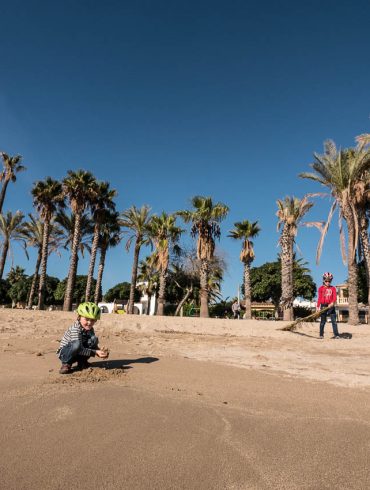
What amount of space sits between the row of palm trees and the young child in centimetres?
1454

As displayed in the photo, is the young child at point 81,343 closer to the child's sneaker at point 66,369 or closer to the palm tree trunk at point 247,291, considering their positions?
the child's sneaker at point 66,369

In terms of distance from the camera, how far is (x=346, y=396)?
12.9 feet

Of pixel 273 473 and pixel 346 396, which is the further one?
pixel 346 396

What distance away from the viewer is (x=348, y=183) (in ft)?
58.6

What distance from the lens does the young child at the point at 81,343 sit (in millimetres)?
4812

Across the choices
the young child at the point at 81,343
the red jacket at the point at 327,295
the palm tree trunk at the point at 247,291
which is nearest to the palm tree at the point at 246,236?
the palm tree trunk at the point at 247,291

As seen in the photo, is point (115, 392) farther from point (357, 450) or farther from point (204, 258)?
point (204, 258)

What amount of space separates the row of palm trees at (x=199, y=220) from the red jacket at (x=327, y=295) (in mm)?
6720

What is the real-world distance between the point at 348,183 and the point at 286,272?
9954 mm

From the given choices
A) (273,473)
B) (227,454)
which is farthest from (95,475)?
(273,473)

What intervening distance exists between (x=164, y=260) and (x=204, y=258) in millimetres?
4312

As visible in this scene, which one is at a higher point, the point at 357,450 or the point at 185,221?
the point at 185,221

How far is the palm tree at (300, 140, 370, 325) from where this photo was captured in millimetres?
17609

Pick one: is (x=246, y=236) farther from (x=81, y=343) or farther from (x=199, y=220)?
(x=81, y=343)
